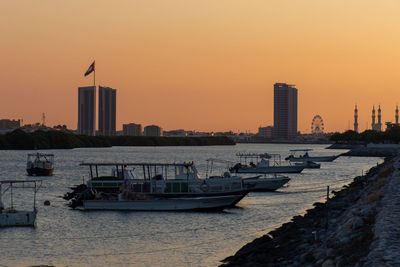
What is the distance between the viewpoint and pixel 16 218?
139ft

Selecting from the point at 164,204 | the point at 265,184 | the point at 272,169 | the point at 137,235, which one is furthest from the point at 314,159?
the point at 137,235

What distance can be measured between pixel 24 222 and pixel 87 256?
36.7ft

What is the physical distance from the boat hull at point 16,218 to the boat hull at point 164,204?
9146 mm

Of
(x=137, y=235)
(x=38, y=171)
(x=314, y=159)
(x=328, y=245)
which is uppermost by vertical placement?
(x=328, y=245)

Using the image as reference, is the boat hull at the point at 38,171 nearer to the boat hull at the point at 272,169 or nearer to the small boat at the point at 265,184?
the boat hull at the point at 272,169

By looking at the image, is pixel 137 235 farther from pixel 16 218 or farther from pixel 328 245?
pixel 328 245

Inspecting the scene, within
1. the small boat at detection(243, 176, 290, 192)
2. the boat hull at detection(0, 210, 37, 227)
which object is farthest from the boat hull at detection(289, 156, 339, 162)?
the boat hull at detection(0, 210, 37, 227)

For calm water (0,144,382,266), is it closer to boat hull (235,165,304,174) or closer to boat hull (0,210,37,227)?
boat hull (0,210,37,227)

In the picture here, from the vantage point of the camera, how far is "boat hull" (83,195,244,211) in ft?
166

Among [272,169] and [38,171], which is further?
[38,171]

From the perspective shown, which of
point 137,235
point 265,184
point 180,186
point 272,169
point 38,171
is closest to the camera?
point 137,235

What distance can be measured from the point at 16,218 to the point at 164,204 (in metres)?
13.2

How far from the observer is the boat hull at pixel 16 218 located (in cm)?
4197

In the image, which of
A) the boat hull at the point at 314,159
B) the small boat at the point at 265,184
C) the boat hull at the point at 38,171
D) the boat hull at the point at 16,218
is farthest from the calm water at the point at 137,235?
the boat hull at the point at 314,159
